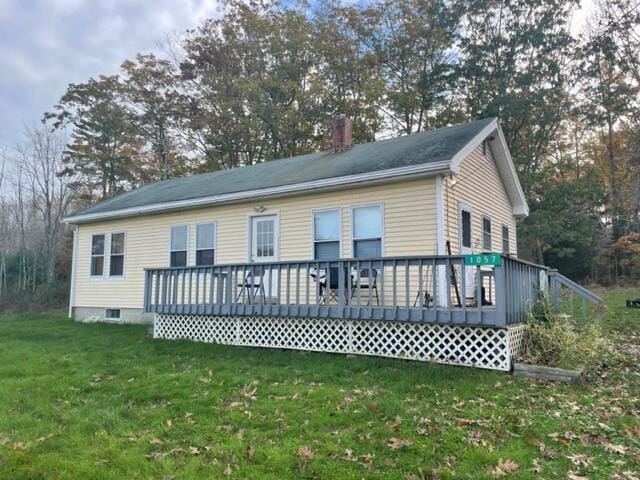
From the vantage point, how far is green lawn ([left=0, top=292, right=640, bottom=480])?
11.9ft

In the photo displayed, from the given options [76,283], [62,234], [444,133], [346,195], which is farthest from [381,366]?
[62,234]

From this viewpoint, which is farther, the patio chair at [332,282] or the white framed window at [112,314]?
the white framed window at [112,314]

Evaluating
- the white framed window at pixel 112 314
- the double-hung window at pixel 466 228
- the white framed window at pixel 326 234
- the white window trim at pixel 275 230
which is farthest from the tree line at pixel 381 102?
the white framed window at pixel 326 234

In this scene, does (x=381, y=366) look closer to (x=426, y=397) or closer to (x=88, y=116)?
(x=426, y=397)

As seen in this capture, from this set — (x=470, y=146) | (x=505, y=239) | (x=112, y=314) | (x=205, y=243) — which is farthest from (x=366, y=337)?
(x=112, y=314)

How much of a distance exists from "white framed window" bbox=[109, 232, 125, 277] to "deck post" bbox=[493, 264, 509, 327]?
10.4 metres

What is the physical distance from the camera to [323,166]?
1084 centimetres

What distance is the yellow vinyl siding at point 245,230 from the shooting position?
850cm

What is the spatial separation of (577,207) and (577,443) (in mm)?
19709

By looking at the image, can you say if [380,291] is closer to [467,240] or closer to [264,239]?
[467,240]

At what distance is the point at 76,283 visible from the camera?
13.9m

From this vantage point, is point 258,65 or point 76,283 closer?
point 76,283

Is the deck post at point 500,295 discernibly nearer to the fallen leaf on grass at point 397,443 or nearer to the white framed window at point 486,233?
the fallen leaf on grass at point 397,443

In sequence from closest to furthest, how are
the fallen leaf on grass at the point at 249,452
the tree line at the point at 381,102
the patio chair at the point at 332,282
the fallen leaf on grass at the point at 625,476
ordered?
1. the fallen leaf on grass at the point at 625,476
2. the fallen leaf on grass at the point at 249,452
3. the patio chair at the point at 332,282
4. the tree line at the point at 381,102
